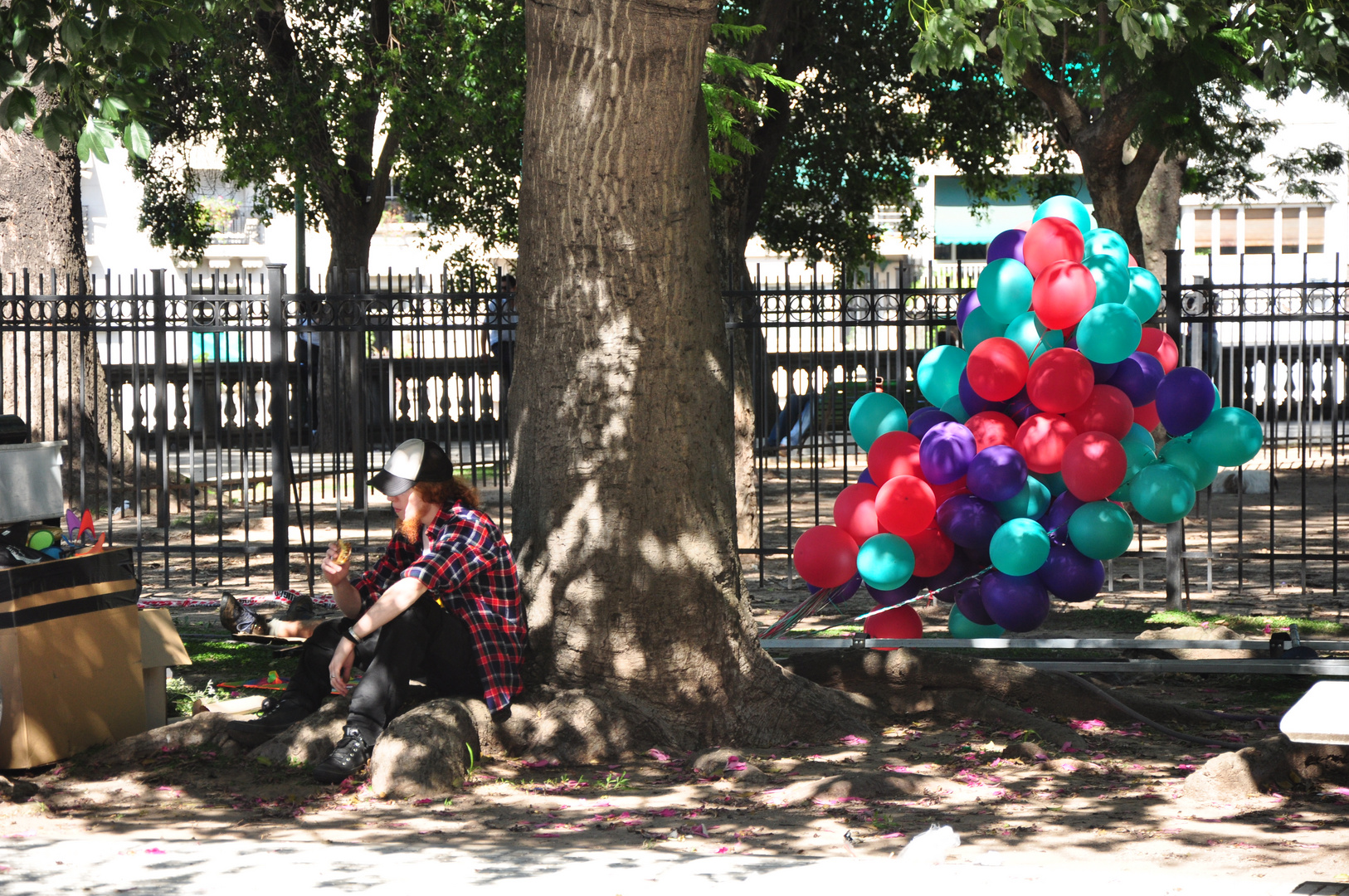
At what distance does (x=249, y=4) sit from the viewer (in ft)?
45.6

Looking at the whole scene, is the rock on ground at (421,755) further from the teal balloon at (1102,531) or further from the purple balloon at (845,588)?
the teal balloon at (1102,531)

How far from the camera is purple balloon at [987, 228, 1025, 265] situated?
24.6 ft

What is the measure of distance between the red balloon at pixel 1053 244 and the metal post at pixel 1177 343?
2.13 metres

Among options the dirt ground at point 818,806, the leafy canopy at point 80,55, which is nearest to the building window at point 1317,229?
the dirt ground at point 818,806

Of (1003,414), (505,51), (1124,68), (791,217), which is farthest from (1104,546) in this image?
(791,217)

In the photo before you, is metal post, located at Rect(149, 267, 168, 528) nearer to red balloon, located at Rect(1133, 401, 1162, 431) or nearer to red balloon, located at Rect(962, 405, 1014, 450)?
red balloon, located at Rect(962, 405, 1014, 450)

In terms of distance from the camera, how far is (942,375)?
24.8 ft

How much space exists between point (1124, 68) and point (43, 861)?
6.90 meters

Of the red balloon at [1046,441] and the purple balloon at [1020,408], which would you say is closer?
the red balloon at [1046,441]

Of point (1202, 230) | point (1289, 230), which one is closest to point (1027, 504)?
point (1289, 230)

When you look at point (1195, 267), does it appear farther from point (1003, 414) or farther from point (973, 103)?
point (1003, 414)

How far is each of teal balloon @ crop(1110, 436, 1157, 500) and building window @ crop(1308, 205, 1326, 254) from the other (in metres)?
32.4

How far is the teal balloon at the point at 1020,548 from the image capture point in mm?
6758

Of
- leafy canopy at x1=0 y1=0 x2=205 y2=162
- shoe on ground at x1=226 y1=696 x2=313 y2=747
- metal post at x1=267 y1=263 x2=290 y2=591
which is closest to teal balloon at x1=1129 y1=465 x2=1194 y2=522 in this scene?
shoe on ground at x1=226 y1=696 x2=313 y2=747
